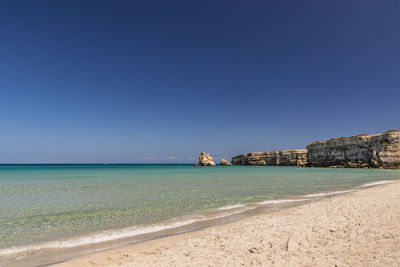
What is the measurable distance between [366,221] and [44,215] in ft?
43.9

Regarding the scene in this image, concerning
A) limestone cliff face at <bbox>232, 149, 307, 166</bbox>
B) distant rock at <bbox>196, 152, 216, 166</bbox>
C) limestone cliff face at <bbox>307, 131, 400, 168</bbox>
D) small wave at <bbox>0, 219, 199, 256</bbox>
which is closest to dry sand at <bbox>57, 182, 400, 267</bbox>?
small wave at <bbox>0, 219, 199, 256</bbox>

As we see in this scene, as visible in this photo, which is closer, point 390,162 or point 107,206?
point 107,206

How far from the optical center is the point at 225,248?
5.26 metres

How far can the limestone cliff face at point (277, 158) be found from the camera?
10178cm

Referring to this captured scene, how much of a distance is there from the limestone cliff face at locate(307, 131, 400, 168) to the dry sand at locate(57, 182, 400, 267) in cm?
6592

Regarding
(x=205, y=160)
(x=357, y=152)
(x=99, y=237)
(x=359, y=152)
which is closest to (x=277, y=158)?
(x=205, y=160)

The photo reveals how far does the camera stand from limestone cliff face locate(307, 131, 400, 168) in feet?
181

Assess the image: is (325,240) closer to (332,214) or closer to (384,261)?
(384,261)

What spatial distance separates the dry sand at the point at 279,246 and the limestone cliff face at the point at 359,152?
65.9 m

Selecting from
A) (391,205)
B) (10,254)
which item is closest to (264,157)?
(391,205)

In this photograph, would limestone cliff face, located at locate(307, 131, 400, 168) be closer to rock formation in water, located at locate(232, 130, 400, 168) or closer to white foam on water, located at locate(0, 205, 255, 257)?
rock formation in water, located at locate(232, 130, 400, 168)

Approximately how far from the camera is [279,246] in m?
5.24

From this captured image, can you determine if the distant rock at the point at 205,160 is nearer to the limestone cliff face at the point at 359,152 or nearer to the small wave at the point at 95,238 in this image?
the limestone cliff face at the point at 359,152

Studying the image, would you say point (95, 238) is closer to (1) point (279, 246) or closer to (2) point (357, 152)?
(1) point (279, 246)
